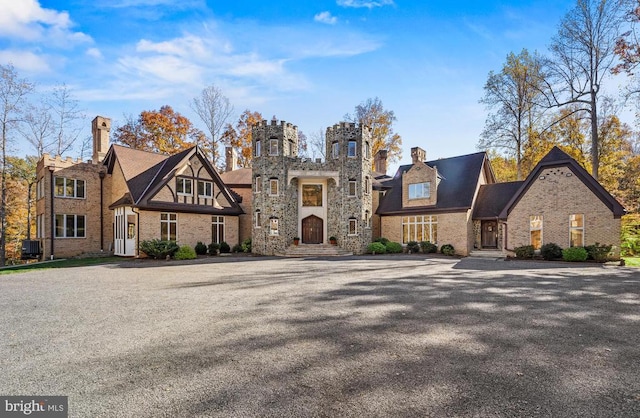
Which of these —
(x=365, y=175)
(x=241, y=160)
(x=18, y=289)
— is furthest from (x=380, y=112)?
(x=18, y=289)

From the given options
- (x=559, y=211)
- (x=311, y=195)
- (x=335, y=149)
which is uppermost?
(x=335, y=149)

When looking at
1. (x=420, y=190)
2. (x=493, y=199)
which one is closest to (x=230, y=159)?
(x=420, y=190)

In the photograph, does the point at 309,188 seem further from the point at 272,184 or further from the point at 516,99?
the point at 516,99

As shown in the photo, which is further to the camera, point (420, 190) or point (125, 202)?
point (420, 190)

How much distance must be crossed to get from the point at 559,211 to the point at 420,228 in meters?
8.44

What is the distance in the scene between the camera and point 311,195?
24.0 m

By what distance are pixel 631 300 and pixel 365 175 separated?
17.4m

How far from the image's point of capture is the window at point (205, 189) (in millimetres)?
22578

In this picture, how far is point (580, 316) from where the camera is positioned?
6266 mm

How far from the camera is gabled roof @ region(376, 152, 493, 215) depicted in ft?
71.6

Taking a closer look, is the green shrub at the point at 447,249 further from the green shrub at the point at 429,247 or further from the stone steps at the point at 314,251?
the stone steps at the point at 314,251

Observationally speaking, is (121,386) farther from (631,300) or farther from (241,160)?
(241,160)

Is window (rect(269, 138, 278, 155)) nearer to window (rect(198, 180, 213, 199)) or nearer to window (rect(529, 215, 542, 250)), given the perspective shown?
window (rect(198, 180, 213, 199))

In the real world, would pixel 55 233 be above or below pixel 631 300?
above
